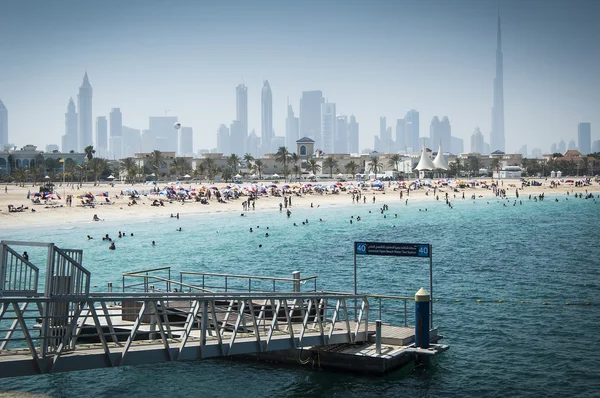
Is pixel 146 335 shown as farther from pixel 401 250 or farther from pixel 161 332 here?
pixel 401 250

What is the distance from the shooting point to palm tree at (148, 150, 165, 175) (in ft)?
583

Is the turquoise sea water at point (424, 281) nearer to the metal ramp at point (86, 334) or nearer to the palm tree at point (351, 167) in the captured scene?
the metal ramp at point (86, 334)

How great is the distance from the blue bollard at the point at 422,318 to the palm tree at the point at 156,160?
15850 centimetres

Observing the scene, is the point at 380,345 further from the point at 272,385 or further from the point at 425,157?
the point at 425,157

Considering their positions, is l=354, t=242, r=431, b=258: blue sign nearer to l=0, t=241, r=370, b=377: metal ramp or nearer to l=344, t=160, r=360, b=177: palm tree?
l=0, t=241, r=370, b=377: metal ramp

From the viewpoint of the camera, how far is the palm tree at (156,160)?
178 meters

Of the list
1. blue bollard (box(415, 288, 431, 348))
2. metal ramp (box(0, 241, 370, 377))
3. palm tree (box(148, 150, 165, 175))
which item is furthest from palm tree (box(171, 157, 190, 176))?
blue bollard (box(415, 288, 431, 348))

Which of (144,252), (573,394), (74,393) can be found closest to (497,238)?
(144,252)

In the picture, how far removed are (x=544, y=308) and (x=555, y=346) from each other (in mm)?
6943

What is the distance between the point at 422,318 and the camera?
739 inches

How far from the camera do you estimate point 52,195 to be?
88.1m

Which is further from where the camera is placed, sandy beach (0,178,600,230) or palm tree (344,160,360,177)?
palm tree (344,160,360,177)

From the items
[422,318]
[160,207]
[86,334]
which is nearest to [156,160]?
[160,207]

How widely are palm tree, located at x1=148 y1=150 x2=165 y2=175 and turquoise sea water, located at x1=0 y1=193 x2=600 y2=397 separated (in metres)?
89.1
